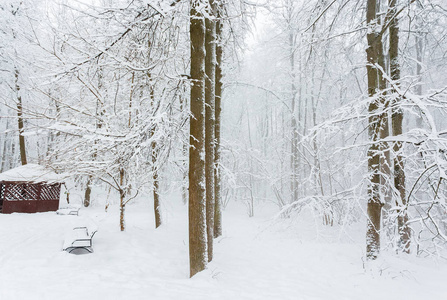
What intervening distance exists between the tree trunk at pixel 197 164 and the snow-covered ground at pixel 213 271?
0.44 meters

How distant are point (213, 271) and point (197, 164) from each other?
2.19 meters

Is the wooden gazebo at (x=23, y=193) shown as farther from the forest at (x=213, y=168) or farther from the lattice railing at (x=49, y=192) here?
the forest at (x=213, y=168)

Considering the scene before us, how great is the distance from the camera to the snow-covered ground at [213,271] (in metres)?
4.25

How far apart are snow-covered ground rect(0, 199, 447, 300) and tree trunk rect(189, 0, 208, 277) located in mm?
441

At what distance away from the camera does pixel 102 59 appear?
5965 millimetres

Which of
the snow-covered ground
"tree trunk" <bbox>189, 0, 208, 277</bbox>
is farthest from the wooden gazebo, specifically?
"tree trunk" <bbox>189, 0, 208, 277</bbox>

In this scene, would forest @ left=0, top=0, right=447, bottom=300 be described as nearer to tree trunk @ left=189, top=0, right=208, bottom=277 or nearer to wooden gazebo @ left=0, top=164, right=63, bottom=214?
tree trunk @ left=189, top=0, right=208, bottom=277

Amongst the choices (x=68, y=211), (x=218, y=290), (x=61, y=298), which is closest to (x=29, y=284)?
(x=61, y=298)

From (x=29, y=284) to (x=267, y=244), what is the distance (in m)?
6.17

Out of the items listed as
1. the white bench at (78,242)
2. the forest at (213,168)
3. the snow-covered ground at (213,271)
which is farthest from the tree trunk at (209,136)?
the white bench at (78,242)

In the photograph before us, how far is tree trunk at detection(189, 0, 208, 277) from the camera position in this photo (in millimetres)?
5105

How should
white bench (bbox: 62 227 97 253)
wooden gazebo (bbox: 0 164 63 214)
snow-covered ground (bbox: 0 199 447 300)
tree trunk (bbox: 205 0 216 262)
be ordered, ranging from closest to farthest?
snow-covered ground (bbox: 0 199 447 300) → tree trunk (bbox: 205 0 216 262) → white bench (bbox: 62 227 97 253) → wooden gazebo (bbox: 0 164 63 214)

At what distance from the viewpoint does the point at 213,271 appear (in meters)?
5.16

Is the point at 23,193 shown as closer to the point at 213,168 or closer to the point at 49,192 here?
the point at 49,192
